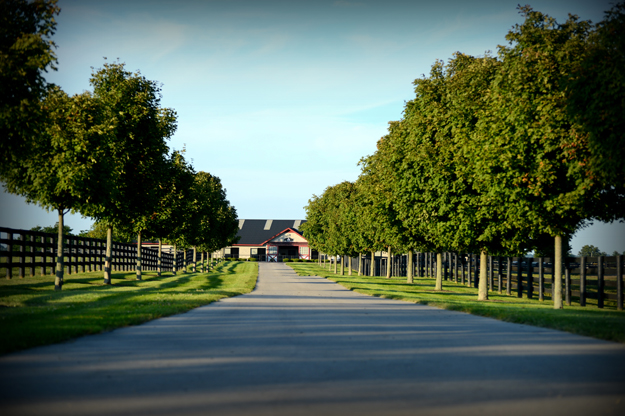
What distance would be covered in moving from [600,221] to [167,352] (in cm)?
1649

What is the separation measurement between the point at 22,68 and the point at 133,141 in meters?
13.9

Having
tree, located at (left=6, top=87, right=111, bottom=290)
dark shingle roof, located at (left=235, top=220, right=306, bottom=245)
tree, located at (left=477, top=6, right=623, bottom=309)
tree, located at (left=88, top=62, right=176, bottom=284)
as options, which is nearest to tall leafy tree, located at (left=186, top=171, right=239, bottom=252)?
tree, located at (left=88, top=62, right=176, bottom=284)

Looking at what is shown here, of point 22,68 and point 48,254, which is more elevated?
point 22,68

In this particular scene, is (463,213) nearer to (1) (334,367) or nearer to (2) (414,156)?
(2) (414,156)

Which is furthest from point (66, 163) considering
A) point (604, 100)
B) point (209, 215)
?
point (209, 215)

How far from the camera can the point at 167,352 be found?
25.1ft

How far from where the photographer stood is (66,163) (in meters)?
19.7

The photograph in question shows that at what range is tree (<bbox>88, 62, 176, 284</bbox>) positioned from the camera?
26.2 m

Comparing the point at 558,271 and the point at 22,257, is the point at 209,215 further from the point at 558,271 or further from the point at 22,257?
the point at 558,271

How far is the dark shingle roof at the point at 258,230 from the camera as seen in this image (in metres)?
122

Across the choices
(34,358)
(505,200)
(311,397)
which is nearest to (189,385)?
(311,397)

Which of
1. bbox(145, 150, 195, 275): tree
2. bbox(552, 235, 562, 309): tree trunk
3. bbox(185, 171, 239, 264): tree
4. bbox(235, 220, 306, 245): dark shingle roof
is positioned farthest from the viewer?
bbox(235, 220, 306, 245): dark shingle roof

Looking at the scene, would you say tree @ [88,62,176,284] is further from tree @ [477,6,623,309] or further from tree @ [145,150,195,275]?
tree @ [477,6,623,309]

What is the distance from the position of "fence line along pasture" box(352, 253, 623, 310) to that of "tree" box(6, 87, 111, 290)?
21.1 metres
